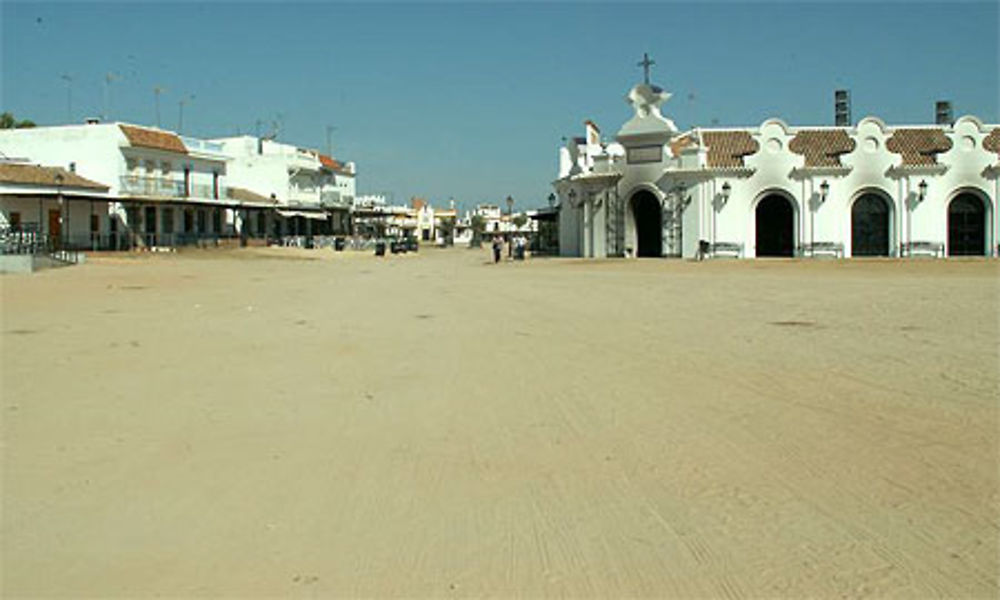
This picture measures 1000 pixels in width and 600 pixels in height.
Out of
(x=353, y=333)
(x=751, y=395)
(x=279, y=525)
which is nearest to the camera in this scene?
(x=279, y=525)

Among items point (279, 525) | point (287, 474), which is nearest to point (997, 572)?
point (279, 525)

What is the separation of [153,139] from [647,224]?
31.1 meters

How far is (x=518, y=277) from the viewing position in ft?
111

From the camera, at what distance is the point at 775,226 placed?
1775 inches

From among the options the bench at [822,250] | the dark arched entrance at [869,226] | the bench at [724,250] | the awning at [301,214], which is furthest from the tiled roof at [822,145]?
the awning at [301,214]

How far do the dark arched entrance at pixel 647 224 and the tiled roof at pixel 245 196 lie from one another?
3096 centimetres


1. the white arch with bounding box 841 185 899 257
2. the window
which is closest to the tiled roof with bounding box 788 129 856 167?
the white arch with bounding box 841 185 899 257

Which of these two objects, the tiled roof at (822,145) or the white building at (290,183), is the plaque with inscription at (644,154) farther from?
the white building at (290,183)

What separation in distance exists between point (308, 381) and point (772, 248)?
37725 mm

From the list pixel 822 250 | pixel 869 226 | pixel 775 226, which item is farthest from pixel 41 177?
pixel 869 226

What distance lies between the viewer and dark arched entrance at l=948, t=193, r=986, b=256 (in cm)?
4434

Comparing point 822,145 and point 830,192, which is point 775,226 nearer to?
point 830,192

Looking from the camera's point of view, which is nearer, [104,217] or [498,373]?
[498,373]

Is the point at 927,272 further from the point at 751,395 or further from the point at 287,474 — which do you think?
the point at 287,474
